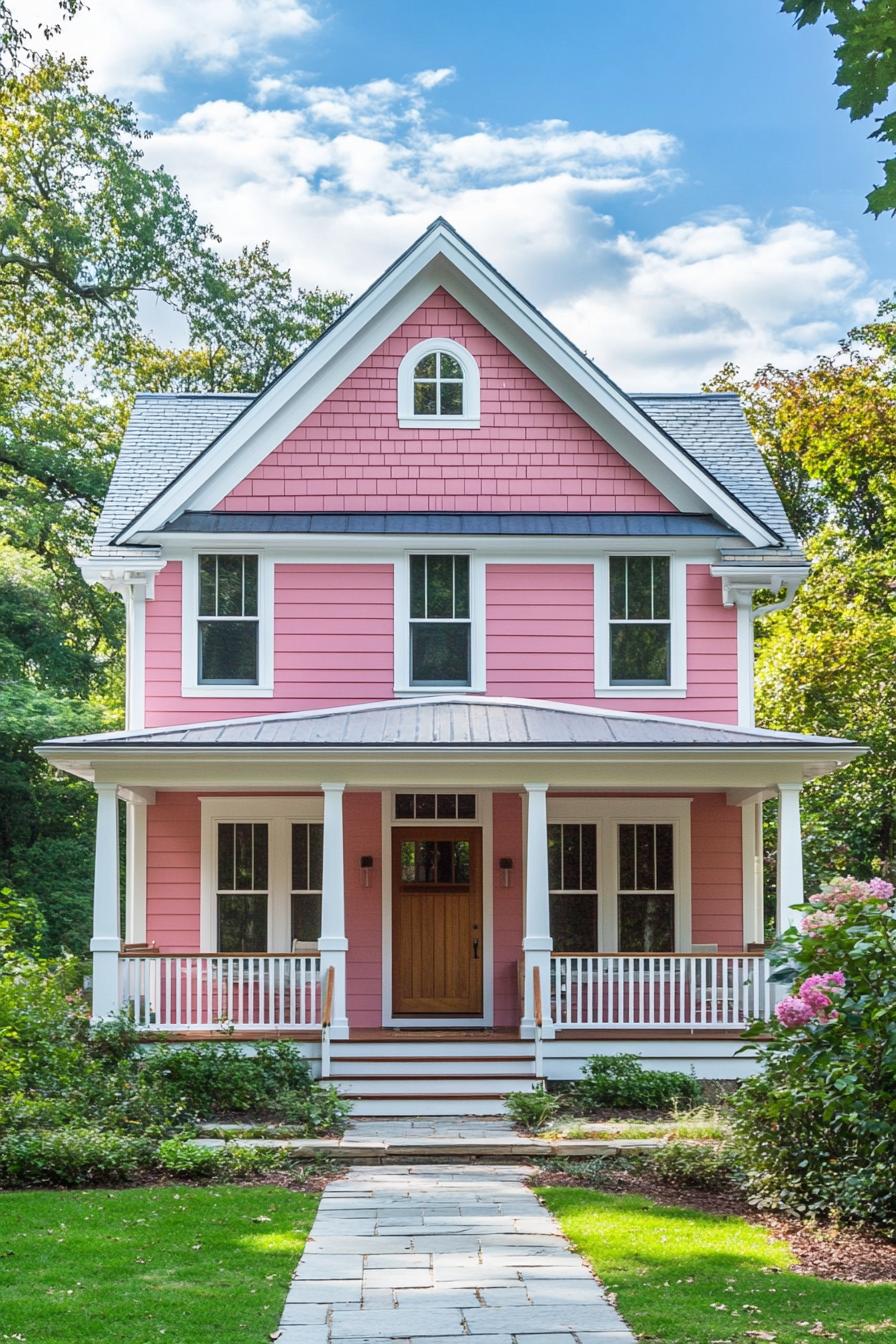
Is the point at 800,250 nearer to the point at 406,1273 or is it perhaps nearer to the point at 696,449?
the point at 696,449

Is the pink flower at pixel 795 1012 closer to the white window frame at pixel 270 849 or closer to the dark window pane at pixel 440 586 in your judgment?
the white window frame at pixel 270 849

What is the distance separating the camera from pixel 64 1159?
9.38m

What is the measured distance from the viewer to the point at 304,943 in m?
15.4

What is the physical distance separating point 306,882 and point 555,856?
2.77 m

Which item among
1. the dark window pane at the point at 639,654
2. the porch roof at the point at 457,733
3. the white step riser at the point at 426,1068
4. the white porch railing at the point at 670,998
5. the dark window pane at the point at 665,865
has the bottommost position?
the white step riser at the point at 426,1068

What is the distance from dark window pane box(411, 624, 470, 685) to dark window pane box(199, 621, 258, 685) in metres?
1.81

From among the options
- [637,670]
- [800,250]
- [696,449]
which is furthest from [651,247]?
[637,670]

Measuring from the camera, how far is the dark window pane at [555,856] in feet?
51.4

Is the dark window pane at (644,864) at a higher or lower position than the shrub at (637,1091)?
higher

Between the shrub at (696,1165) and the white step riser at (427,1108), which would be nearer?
the shrub at (696,1165)

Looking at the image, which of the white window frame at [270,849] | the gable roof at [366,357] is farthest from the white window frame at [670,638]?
the white window frame at [270,849]

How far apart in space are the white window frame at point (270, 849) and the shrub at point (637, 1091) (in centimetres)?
432

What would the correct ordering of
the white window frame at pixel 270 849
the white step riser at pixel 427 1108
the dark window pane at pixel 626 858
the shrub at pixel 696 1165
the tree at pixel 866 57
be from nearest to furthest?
the tree at pixel 866 57
the shrub at pixel 696 1165
the white step riser at pixel 427 1108
the white window frame at pixel 270 849
the dark window pane at pixel 626 858

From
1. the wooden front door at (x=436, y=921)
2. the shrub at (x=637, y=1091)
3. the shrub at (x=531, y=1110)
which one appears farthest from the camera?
the wooden front door at (x=436, y=921)
